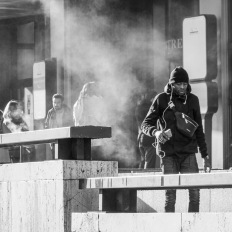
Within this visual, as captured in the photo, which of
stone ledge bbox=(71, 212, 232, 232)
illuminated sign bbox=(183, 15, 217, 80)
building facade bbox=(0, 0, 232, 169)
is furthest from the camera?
building facade bbox=(0, 0, 232, 169)

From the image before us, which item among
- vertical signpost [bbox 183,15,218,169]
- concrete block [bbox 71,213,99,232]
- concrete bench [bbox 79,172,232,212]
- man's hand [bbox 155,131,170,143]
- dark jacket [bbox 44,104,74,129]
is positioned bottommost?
concrete block [bbox 71,213,99,232]

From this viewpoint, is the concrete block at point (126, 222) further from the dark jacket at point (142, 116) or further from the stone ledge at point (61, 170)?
the dark jacket at point (142, 116)

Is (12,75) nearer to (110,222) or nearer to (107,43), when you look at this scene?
(107,43)

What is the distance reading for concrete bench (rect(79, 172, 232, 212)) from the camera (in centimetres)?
668

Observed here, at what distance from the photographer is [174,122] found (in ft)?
29.1

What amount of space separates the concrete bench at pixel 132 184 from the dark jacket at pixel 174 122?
3.60 feet

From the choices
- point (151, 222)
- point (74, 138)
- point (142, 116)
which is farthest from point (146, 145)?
point (151, 222)

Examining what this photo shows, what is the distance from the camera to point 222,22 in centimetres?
1485

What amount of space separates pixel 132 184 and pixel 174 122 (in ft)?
5.30

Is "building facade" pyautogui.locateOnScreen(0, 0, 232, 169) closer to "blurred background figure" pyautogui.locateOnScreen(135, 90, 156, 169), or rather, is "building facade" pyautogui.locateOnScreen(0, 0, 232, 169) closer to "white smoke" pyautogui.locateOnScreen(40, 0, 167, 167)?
"white smoke" pyautogui.locateOnScreen(40, 0, 167, 167)

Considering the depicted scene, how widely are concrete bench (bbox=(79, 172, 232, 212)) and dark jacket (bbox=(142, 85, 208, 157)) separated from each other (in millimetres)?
1097

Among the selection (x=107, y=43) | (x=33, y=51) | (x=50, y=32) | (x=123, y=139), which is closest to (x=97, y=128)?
(x=123, y=139)

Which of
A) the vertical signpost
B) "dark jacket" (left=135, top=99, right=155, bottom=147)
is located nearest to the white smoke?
"dark jacket" (left=135, top=99, right=155, bottom=147)

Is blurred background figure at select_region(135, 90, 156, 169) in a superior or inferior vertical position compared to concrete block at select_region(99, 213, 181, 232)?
superior
